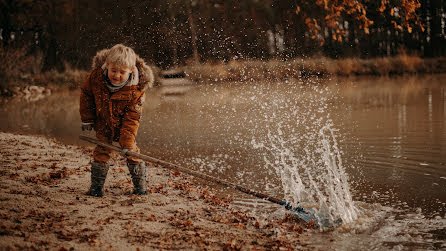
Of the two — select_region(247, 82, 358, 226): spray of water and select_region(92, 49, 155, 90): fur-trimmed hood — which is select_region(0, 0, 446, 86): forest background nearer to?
Result: select_region(247, 82, 358, 226): spray of water

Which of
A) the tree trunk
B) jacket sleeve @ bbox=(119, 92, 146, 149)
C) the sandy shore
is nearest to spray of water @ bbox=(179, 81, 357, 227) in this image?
the sandy shore

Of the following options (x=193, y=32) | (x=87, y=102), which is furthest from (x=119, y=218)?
(x=193, y=32)

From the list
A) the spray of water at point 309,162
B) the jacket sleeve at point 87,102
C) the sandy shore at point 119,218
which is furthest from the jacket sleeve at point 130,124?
the spray of water at point 309,162

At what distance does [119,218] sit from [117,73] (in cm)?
157

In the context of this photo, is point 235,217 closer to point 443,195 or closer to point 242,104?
point 443,195

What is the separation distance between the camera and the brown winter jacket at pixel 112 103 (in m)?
5.10

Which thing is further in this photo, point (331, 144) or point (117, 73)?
point (331, 144)

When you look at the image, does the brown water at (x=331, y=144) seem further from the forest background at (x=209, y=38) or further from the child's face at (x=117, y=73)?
the forest background at (x=209, y=38)

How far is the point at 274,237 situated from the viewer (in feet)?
14.5

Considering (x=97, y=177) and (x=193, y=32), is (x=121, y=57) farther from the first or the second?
(x=193, y=32)

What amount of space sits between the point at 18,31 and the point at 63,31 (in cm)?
298

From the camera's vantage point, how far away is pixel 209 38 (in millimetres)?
35938

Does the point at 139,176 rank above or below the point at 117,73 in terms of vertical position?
below

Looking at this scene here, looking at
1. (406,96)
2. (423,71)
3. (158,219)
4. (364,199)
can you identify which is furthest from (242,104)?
(423,71)
